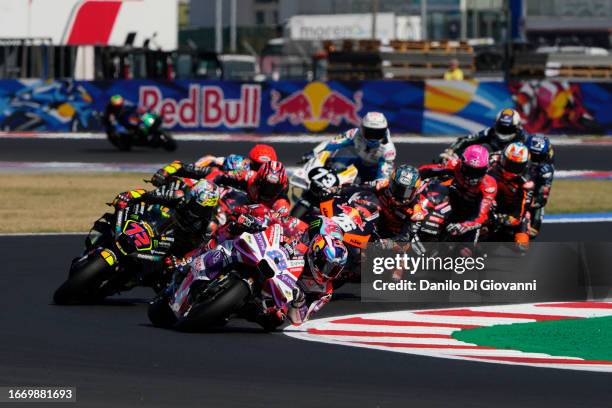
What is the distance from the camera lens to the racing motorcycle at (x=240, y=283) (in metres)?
11.0

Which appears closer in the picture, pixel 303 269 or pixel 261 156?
pixel 303 269

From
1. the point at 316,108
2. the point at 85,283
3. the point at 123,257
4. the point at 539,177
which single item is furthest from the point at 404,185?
the point at 316,108

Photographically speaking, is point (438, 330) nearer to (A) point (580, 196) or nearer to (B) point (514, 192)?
(B) point (514, 192)

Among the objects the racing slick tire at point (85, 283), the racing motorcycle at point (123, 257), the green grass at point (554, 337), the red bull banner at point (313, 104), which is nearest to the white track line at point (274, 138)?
the red bull banner at point (313, 104)

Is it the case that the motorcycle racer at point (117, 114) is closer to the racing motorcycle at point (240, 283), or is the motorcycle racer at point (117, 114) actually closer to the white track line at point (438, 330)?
the white track line at point (438, 330)

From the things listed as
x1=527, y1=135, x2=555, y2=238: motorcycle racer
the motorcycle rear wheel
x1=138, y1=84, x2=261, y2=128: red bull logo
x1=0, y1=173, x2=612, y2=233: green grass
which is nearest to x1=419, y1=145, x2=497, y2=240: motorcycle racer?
x1=527, y1=135, x2=555, y2=238: motorcycle racer

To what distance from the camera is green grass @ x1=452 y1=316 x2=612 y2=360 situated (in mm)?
11070

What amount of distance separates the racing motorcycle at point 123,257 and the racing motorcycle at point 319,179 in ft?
7.36

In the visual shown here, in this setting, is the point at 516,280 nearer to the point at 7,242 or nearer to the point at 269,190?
the point at 269,190

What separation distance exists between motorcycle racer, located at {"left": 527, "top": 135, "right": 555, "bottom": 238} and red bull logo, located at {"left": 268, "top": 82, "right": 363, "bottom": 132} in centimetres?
2005

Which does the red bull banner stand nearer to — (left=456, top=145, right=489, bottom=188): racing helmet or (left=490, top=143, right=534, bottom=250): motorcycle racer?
(left=490, top=143, right=534, bottom=250): motorcycle racer

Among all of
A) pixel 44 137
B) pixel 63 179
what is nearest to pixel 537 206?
pixel 63 179

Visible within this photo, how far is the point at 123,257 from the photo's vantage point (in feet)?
42.1

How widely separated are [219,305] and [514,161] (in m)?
6.52
